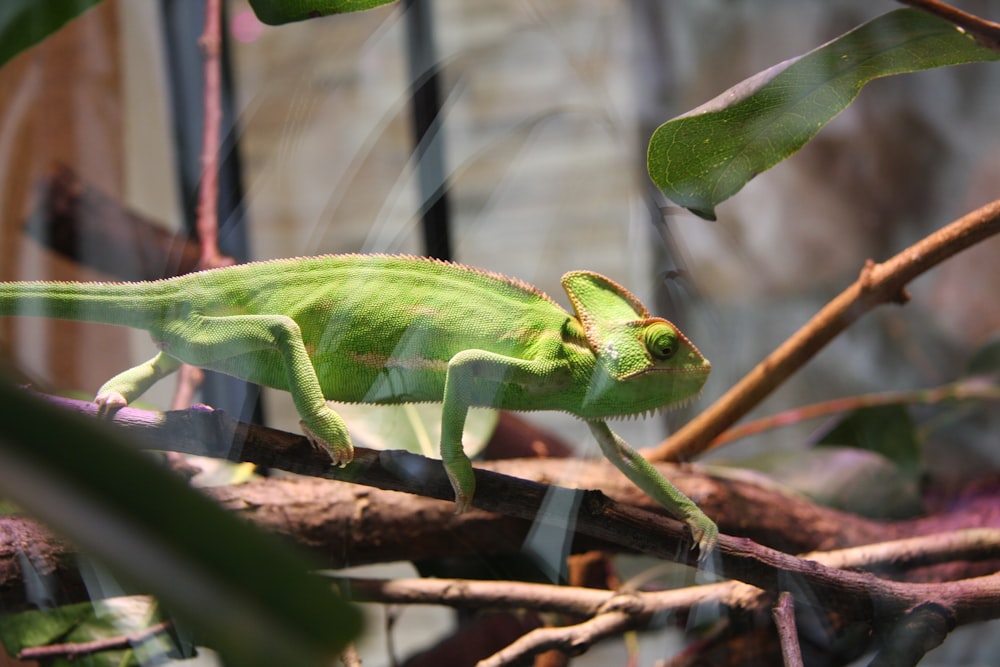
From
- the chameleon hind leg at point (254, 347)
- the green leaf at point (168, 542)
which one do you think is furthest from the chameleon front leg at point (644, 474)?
the green leaf at point (168, 542)

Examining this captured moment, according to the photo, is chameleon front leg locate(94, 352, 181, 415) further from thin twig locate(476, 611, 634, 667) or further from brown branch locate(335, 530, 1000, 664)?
thin twig locate(476, 611, 634, 667)

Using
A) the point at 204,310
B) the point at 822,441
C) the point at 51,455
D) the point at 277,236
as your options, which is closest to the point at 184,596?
the point at 51,455

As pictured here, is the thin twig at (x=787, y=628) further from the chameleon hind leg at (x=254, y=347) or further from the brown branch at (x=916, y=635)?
the chameleon hind leg at (x=254, y=347)

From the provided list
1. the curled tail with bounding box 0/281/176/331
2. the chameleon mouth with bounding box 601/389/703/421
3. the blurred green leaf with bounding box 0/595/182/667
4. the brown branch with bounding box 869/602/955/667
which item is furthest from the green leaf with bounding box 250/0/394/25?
the brown branch with bounding box 869/602/955/667

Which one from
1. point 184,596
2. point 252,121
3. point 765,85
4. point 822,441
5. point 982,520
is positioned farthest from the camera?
point 822,441

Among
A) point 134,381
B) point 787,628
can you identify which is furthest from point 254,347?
point 787,628

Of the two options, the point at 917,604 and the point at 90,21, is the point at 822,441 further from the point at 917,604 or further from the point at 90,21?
the point at 90,21
